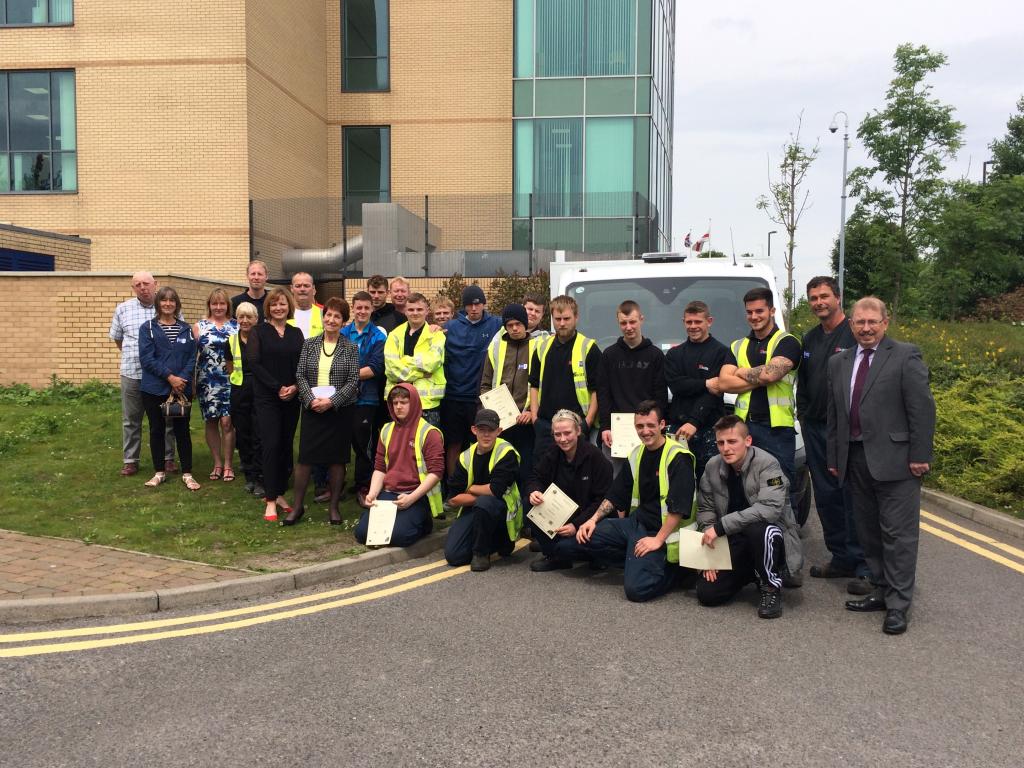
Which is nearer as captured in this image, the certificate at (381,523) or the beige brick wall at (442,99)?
the certificate at (381,523)

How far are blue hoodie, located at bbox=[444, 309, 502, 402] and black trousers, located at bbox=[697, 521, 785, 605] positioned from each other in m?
2.94

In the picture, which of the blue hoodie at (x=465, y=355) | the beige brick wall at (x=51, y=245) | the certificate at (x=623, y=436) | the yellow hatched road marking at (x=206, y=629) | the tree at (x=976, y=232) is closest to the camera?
the yellow hatched road marking at (x=206, y=629)

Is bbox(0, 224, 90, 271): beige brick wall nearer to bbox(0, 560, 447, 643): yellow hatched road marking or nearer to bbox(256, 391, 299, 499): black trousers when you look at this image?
bbox(256, 391, 299, 499): black trousers

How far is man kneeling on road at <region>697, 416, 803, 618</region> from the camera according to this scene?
582cm

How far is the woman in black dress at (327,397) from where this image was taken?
7680mm

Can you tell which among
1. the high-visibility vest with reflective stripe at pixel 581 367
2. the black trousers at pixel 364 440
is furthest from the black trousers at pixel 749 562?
the black trousers at pixel 364 440

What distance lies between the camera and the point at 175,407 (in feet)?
28.6

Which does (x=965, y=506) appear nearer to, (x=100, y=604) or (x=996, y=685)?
(x=996, y=685)

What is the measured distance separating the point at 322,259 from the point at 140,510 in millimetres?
16211

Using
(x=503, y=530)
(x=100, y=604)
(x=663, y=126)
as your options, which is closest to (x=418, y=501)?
(x=503, y=530)

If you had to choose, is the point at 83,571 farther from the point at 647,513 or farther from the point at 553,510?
the point at 647,513

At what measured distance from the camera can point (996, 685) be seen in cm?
453

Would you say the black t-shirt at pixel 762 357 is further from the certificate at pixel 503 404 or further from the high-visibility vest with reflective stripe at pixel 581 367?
the certificate at pixel 503 404

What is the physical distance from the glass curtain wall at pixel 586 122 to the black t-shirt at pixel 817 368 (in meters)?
18.3
